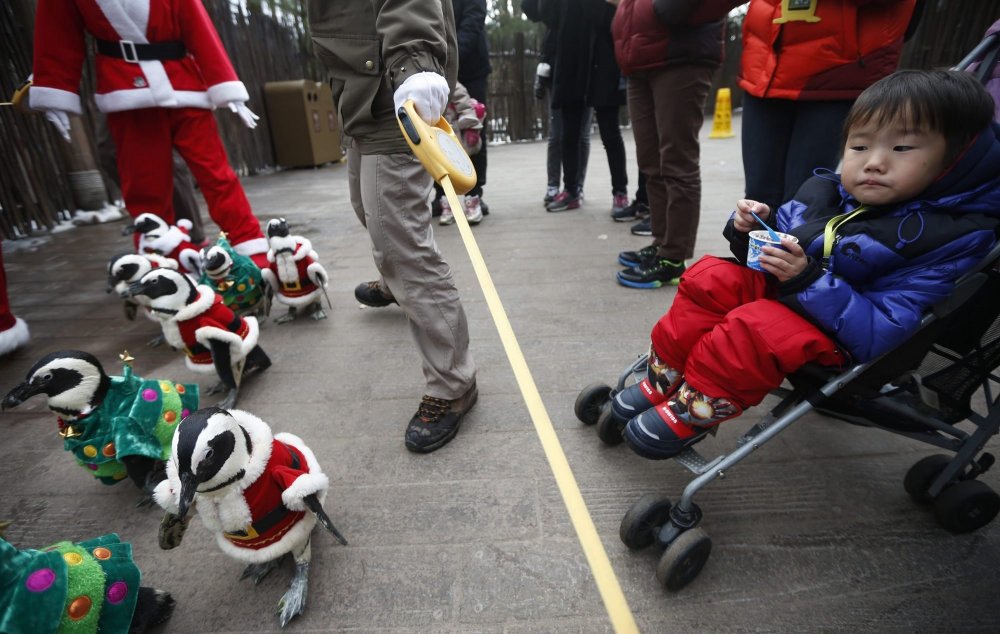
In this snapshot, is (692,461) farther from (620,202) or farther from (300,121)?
(300,121)

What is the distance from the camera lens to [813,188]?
1.55 metres

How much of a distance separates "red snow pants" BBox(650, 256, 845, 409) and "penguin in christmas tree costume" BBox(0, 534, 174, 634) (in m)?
1.43

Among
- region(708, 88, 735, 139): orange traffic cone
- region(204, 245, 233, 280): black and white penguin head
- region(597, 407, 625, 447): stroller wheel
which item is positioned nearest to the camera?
region(597, 407, 625, 447): stroller wheel

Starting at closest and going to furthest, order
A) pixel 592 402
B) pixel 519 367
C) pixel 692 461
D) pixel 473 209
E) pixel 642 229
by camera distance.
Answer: pixel 519 367 < pixel 692 461 < pixel 592 402 < pixel 642 229 < pixel 473 209

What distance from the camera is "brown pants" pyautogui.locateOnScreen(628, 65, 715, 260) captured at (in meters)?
2.79

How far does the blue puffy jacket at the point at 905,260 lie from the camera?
4.04 feet

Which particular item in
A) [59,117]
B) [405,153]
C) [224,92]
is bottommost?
[405,153]

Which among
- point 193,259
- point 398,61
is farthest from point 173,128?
point 398,61

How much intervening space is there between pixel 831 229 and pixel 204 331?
2.14m

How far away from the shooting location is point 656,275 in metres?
3.08

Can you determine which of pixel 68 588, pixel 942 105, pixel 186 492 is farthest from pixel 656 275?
pixel 68 588

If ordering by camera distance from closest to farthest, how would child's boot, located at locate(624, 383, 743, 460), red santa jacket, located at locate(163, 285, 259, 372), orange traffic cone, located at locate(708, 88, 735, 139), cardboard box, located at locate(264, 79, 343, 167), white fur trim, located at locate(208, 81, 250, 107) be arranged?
child's boot, located at locate(624, 383, 743, 460), red santa jacket, located at locate(163, 285, 259, 372), white fur trim, located at locate(208, 81, 250, 107), cardboard box, located at locate(264, 79, 343, 167), orange traffic cone, located at locate(708, 88, 735, 139)

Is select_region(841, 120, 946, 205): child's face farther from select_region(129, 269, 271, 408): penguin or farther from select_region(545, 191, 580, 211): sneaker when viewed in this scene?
select_region(545, 191, 580, 211): sneaker

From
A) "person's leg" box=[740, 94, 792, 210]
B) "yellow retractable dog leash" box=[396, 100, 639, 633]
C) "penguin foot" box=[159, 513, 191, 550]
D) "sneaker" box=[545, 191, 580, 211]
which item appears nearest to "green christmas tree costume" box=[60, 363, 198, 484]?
"penguin foot" box=[159, 513, 191, 550]
